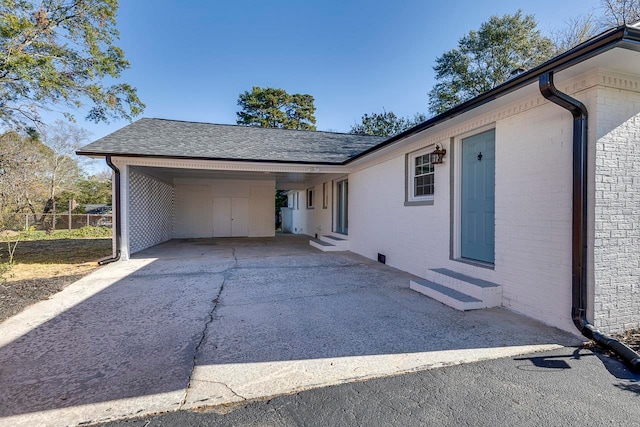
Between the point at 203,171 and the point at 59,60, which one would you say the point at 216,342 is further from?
the point at 59,60

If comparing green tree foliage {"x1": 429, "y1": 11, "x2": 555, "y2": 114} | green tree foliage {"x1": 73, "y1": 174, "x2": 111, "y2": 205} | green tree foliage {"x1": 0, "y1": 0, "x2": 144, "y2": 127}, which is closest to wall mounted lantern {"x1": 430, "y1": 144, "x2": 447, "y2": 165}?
green tree foliage {"x1": 0, "y1": 0, "x2": 144, "y2": 127}

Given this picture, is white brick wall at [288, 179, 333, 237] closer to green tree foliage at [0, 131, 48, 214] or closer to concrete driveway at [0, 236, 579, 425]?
concrete driveway at [0, 236, 579, 425]

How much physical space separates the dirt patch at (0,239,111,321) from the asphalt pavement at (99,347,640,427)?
4172mm

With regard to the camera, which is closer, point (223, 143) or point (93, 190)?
point (223, 143)

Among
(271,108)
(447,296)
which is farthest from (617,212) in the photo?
(271,108)

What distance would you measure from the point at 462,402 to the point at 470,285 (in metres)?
2.65

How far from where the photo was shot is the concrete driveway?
2314 millimetres

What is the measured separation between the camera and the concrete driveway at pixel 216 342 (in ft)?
7.59

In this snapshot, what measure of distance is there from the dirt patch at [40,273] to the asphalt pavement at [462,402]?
4.17 meters

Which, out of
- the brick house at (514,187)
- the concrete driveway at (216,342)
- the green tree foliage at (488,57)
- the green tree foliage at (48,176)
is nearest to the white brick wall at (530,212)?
the brick house at (514,187)

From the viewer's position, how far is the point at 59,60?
903 centimetres

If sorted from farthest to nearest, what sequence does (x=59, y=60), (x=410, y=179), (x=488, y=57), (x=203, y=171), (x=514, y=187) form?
(x=488, y=57) < (x=203, y=171) < (x=59, y=60) < (x=410, y=179) < (x=514, y=187)

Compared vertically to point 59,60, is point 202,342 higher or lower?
lower

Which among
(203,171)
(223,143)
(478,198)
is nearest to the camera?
(478,198)
